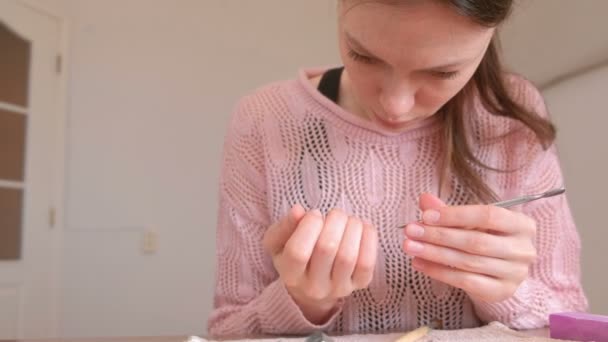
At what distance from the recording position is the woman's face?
0.50 m

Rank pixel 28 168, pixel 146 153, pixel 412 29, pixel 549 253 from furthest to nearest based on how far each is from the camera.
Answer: pixel 146 153, pixel 28 168, pixel 549 253, pixel 412 29

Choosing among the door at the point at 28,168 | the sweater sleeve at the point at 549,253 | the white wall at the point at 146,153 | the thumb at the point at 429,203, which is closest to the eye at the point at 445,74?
the thumb at the point at 429,203

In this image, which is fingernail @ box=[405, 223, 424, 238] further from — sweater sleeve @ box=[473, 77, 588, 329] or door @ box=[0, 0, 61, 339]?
door @ box=[0, 0, 61, 339]

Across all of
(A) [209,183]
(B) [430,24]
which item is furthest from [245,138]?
(A) [209,183]

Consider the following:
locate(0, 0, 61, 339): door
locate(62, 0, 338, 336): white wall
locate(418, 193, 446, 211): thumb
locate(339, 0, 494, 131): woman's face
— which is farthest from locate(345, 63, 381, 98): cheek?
locate(0, 0, 61, 339): door

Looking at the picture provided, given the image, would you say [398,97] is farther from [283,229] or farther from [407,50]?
[283,229]

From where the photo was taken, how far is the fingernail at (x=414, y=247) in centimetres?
52

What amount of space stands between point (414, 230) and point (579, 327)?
0.17 meters

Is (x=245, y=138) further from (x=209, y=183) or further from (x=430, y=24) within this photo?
(x=209, y=183)

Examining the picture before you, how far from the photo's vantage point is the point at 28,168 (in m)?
2.14

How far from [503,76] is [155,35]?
1.83 m

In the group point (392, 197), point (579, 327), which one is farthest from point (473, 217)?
point (392, 197)

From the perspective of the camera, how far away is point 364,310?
0.74 metres

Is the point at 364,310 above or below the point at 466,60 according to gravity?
below
